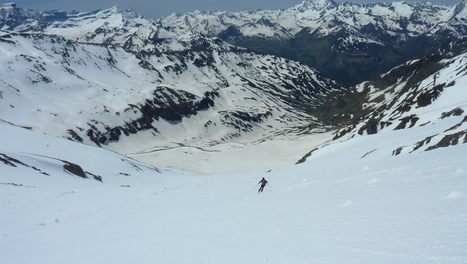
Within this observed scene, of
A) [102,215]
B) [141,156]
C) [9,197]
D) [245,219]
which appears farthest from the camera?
[141,156]

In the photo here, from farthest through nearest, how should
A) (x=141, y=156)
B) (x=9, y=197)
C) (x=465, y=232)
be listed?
(x=141, y=156)
(x=9, y=197)
(x=465, y=232)

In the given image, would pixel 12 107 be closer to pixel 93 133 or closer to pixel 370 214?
pixel 93 133

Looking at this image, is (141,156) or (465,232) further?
(141,156)

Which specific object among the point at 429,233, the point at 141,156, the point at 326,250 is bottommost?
the point at 141,156

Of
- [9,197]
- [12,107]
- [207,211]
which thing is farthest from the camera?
[12,107]

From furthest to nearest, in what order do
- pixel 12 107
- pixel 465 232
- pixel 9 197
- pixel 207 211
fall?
pixel 12 107, pixel 9 197, pixel 207 211, pixel 465 232

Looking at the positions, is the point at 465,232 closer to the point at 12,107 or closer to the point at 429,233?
the point at 429,233

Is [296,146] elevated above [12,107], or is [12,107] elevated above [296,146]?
[12,107]

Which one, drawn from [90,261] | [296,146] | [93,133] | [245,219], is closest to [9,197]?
[90,261]

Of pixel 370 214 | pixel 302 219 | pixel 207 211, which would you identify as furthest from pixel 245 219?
pixel 370 214
